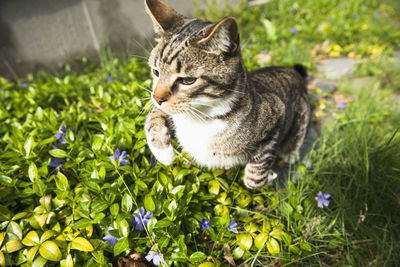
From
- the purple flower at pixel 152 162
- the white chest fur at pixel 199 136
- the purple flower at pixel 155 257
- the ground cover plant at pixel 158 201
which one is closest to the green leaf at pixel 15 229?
the ground cover plant at pixel 158 201

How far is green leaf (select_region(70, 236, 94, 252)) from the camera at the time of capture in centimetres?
130

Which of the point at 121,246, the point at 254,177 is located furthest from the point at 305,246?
the point at 121,246

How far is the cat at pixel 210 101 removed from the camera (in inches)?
55.3

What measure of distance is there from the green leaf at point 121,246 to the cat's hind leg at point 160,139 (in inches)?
20.9

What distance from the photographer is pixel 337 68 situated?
4098 millimetres

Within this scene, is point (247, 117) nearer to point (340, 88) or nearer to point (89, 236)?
point (89, 236)

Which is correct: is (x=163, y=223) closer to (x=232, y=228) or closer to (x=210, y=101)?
(x=232, y=228)

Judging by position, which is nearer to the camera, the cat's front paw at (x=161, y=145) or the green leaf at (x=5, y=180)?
the green leaf at (x=5, y=180)

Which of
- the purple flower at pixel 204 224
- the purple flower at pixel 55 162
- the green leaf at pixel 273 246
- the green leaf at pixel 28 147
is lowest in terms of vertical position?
the green leaf at pixel 273 246

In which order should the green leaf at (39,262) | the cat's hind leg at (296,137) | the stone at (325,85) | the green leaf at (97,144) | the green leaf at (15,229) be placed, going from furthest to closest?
the stone at (325,85)
the cat's hind leg at (296,137)
the green leaf at (97,144)
the green leaf at (15,229)
the green leaf at (39,262)

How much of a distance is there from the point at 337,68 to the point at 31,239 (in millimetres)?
4594

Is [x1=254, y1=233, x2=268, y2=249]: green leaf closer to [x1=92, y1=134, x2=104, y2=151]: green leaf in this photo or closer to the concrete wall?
[x1=92, y1=134, x2=104, y2=151]: green leaf

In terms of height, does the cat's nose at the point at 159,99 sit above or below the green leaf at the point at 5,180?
above

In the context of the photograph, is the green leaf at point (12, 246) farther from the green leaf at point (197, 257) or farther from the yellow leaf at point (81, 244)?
the green leaf at point (197, 257)
